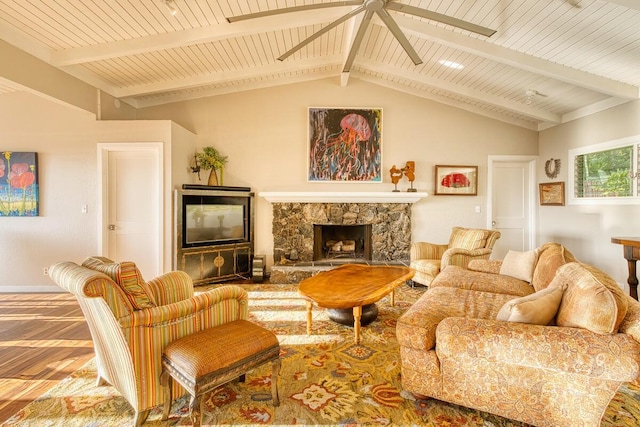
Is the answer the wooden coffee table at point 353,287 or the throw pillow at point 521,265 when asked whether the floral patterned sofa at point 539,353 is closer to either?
the wooden coffee table at point 353,287

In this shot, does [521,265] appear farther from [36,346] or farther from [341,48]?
[36,346]

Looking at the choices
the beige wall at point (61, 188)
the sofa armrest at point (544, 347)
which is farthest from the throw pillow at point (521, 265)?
the beige wall at point (61, 188)

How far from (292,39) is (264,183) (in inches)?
88.0

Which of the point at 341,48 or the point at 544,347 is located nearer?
the point at 544,347

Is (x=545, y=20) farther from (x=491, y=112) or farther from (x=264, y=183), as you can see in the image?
(x=264, y=183)

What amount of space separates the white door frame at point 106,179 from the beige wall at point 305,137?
0.97 metres

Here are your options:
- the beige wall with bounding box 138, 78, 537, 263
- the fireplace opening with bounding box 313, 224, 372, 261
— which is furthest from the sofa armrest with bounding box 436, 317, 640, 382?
the beige wall with bounding box 138, 78, 537, 263

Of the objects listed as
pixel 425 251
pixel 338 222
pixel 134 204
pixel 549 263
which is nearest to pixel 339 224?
pixel 338 222

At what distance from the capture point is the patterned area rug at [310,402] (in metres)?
1.70

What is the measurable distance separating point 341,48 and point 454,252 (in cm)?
329

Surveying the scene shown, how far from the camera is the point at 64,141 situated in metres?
4.22

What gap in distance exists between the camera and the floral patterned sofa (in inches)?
54.4

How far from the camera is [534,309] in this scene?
1601 mm

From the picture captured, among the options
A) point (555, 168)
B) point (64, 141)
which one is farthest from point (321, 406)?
point (555, 168)
